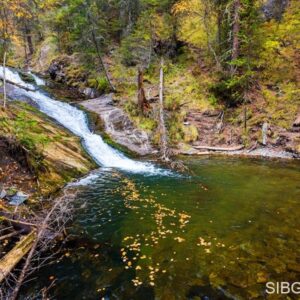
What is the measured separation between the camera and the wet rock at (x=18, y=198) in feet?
31.0

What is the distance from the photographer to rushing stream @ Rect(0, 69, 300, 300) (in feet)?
20.6

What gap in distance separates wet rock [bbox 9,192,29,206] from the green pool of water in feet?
5.89

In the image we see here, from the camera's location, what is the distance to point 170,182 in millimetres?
13414

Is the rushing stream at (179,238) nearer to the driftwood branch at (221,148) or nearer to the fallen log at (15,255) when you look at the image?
the fallen log at (15,255)

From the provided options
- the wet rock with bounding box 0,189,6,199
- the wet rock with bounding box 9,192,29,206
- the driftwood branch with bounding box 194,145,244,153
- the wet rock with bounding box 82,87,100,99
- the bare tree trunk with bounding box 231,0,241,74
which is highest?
A: the bare tree trunk with bounding box 231,0,241,74

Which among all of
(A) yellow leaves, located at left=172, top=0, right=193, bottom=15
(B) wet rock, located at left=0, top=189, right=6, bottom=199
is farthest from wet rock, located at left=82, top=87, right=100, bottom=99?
(B) wet rock, located at left=0, top=189, right=6, bottom=199

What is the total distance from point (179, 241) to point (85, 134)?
42.5 feet

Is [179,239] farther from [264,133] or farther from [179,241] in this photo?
[264,133]

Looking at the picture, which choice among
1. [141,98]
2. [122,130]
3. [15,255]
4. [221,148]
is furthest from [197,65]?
[15,255]

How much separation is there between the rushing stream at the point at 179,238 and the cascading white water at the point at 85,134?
1725mm

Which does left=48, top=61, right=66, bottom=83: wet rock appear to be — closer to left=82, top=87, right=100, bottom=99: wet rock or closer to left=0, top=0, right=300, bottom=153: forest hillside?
left=0, top=0, right=300, bottom=153: forest hillside

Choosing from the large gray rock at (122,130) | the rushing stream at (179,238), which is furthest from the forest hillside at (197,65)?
the rushing stream at (179,238)

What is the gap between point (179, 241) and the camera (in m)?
8.09

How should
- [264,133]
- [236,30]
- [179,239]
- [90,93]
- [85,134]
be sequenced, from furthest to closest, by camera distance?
[90,93]
[236,30]
[85,134]
[264,133]
[179,239]
